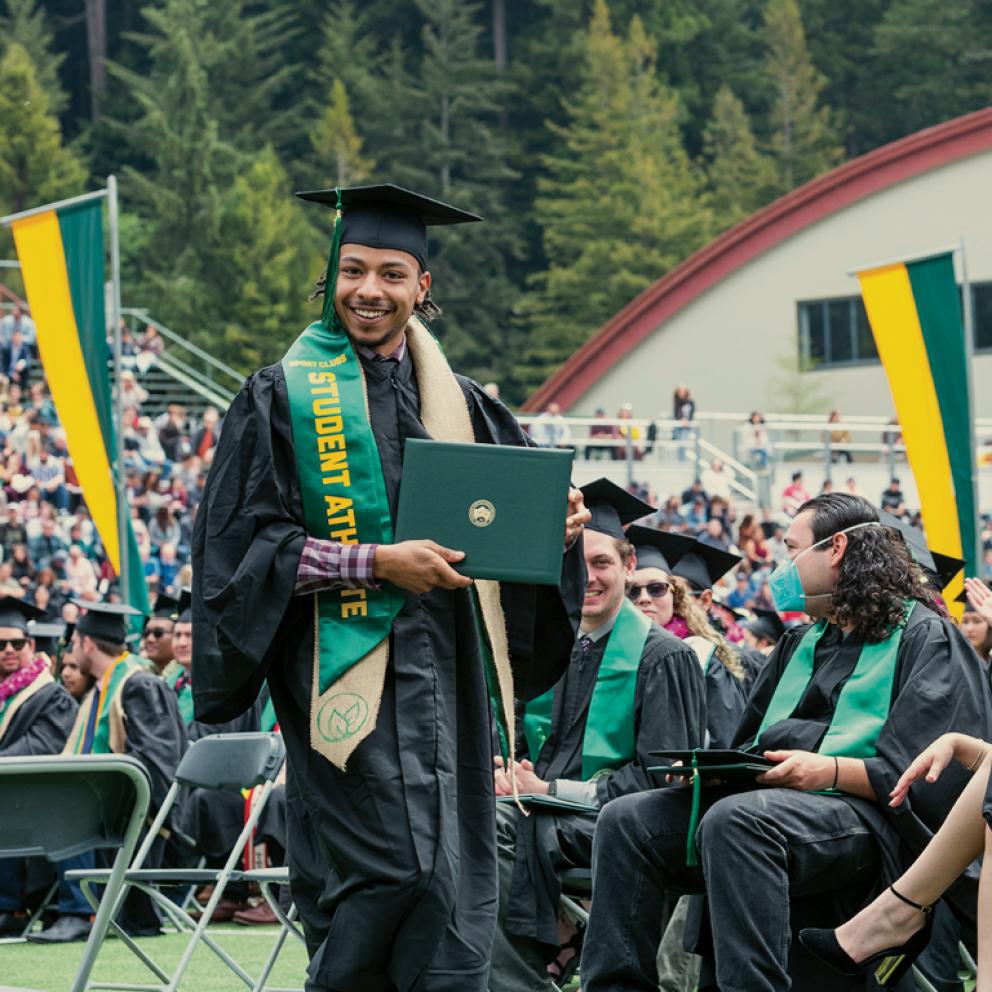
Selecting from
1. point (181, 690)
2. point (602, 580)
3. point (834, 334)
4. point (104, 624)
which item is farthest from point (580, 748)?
point (834, 334)

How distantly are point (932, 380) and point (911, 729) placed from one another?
5934 mm

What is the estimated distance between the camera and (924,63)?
2581 inches

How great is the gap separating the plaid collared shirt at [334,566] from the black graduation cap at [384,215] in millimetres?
697

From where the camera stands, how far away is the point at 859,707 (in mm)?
6020

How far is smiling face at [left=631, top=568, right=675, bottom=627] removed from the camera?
28.6 feet

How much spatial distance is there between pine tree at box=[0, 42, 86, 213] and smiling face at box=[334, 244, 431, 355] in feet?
149

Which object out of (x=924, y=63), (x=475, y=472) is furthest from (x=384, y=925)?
(x=924, y=63)

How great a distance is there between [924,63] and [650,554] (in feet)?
195

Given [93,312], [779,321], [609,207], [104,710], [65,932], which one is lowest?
[65,932]

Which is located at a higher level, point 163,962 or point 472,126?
point 472,126

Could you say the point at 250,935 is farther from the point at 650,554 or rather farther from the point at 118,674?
the point at 650,554

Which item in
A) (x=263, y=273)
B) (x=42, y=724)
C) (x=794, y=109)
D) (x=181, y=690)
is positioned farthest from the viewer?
(x=794, y=109)

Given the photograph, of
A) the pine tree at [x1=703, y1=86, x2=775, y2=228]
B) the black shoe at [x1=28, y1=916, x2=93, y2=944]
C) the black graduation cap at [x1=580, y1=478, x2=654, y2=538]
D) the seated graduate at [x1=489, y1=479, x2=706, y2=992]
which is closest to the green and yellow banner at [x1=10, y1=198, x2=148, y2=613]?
the black shoe at [x1=28, y1=916, x2=93, y2=944]

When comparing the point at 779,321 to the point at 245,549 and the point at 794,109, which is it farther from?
the point at 245,549
